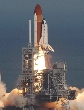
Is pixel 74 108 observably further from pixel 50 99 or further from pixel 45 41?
pixel 45 41

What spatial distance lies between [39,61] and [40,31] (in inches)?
118

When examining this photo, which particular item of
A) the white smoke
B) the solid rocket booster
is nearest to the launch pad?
the white smoke

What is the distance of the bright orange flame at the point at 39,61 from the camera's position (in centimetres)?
6022

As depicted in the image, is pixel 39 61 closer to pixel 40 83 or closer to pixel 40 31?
pixel 40 83

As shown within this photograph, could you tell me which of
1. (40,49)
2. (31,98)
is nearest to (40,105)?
(31,98)

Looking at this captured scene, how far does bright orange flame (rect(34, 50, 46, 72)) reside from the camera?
60.2 meters

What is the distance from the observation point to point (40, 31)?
6141 cm

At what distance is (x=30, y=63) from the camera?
5959 centimetres

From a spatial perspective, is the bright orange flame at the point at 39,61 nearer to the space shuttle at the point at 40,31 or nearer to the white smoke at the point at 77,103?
the space shuttle at the point at 40,31

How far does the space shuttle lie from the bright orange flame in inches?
31.6

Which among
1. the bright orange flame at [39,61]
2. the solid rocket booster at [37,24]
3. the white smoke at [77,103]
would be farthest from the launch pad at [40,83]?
the solid rocket booster at [37,24]

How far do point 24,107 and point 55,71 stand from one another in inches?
178

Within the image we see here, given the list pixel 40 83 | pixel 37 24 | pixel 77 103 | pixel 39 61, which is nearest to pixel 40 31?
pixel 37 24

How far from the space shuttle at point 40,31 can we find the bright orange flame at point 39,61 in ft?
2.63
